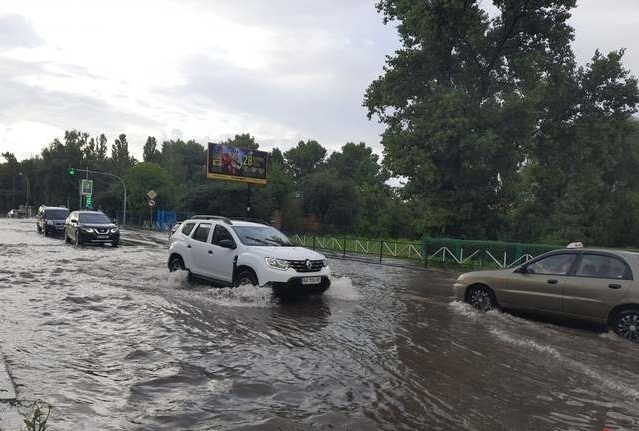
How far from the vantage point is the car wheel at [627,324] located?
8508mm

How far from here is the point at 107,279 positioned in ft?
45.7

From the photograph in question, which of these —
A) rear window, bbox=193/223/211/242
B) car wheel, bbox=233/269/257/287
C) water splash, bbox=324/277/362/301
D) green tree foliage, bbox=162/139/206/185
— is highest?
green tree foliage, bbox=162/139/206/185

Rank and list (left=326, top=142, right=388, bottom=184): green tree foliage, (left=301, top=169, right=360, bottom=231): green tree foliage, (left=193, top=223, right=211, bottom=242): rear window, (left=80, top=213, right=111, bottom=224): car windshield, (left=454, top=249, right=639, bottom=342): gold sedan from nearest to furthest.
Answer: (left=454, top=249, right=639, bottom=342): gold sedan, (left=193, top=223, right=211, bottom=242): rear window, (left=80, top=213, right=111, bottom=224): car windshield, (left=301, top=169, right=360, bottom=231): green tree foliage, (left=326, top=142, right=388, bottom=184): green tree foliage

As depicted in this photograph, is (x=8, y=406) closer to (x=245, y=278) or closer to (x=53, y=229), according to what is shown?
(x=245, y=278)

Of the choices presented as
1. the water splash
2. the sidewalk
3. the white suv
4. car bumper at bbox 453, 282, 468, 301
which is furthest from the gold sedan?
the sidewalk

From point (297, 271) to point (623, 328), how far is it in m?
5.71

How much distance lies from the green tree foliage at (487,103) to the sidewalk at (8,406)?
25066 millimetres

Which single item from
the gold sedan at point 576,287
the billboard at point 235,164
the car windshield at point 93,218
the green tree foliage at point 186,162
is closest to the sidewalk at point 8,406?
the gold sedan at point 576,287

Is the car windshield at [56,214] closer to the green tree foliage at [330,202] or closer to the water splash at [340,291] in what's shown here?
the water splash at [340,291]

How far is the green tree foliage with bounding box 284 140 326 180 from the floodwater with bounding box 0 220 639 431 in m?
81.8

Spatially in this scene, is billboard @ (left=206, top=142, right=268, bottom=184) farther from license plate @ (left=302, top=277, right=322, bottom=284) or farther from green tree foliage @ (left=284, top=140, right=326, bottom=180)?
green tree foliage @ (left=284, top=140, right=326, bottom=180)

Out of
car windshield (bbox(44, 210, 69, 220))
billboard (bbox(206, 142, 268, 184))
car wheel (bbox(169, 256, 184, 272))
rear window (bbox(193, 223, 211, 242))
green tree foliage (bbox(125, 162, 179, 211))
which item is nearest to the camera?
rear window (bbox(193, 223, 211, 242))

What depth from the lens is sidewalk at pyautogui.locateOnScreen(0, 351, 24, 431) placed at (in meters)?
4.12

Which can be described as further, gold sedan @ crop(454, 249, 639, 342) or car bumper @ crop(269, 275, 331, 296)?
car bumper @ crop(269, 275, 331, 296)
